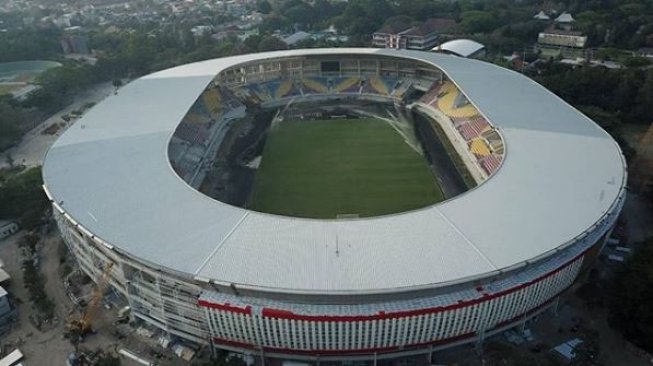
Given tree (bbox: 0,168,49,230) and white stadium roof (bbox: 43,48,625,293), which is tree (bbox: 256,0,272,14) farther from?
tree (bbox: 0,168,49,230)

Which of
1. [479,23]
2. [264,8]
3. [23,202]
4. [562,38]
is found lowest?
[562,38]

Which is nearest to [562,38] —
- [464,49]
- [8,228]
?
[464,49]

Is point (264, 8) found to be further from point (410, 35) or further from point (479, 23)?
point (479, 23)

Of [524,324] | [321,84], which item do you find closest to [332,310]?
[524,324]

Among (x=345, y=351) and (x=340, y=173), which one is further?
(x=340, y=173)

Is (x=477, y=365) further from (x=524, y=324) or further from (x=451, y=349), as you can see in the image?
(x=524, y=324)
